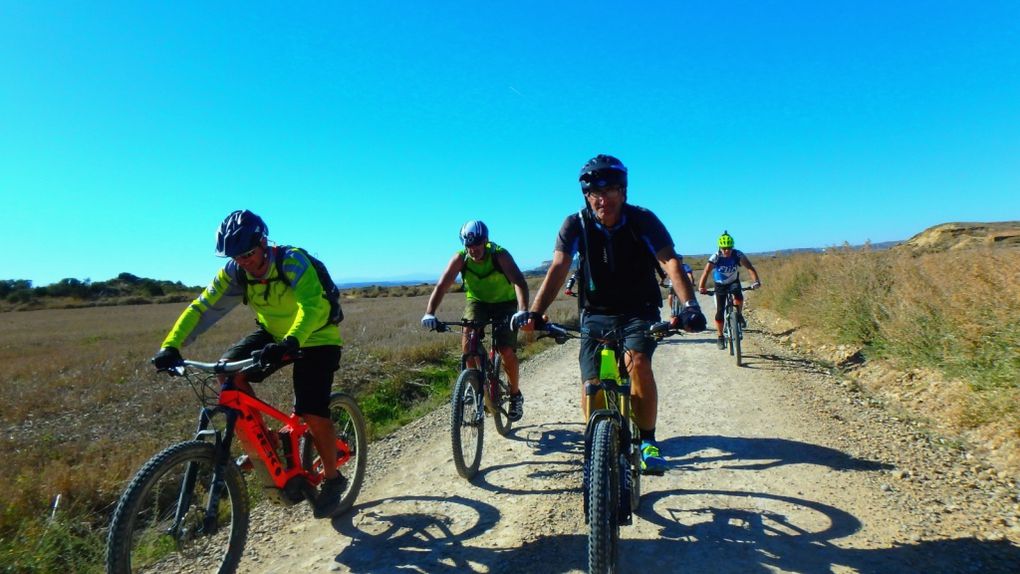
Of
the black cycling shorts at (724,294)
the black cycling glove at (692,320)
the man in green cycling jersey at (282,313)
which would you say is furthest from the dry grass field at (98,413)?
the black cycling shorts at (724,294)

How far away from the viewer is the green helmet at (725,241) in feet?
33.1

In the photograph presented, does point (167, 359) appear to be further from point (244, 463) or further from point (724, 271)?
point (724, 271)

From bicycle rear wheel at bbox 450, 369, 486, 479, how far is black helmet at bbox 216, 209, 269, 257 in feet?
6.84

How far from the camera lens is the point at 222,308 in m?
3.91

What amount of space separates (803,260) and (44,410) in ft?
59.7

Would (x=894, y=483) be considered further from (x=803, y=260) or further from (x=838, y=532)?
(x=803, y=260)

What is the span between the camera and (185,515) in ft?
10.3

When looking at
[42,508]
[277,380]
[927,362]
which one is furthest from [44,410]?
[927,362]

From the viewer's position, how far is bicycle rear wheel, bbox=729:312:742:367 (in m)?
9.02

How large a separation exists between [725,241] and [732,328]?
5.77 ft

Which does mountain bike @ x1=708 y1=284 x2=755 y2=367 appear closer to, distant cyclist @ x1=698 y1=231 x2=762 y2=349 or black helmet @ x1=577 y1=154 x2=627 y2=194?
distant cyclist @ x1=698 y1=231 x2=762 y2=349

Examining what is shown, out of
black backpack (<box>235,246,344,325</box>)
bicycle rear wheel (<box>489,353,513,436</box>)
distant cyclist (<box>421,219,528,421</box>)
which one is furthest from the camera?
distant cyclist (<box>421,219,528,421</box>)

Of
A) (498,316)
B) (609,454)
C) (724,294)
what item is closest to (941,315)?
(724,294)

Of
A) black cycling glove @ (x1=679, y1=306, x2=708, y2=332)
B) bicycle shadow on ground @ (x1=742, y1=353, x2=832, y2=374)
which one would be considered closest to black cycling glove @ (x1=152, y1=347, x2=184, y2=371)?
black cycling glove @ (x1=679, y1=306, x2=708, y2=332)
